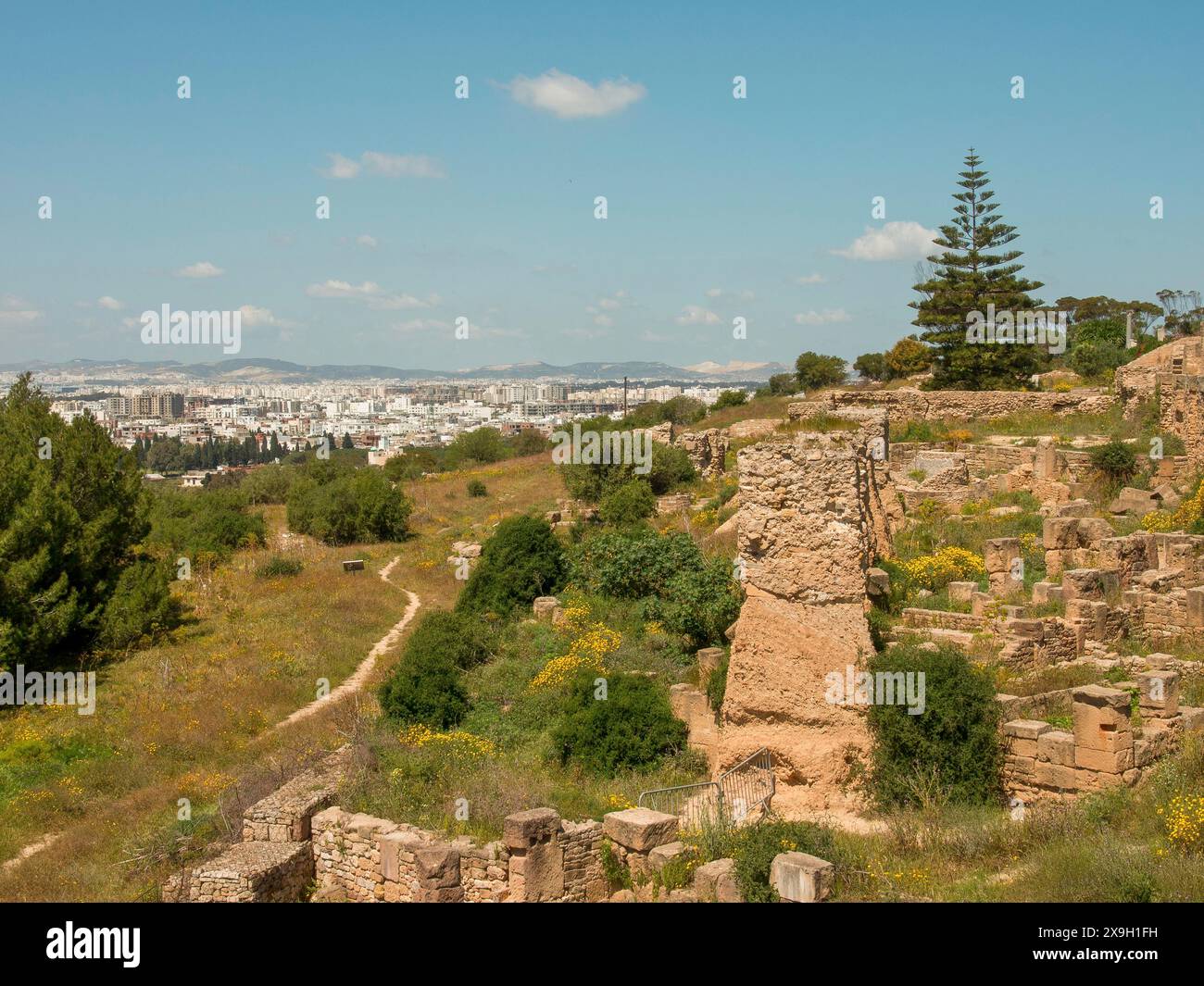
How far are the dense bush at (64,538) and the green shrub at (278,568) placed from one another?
2.89 m

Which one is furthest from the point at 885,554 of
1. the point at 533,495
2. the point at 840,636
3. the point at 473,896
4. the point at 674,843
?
the point at 533,495

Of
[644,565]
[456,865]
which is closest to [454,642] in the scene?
[644,565]

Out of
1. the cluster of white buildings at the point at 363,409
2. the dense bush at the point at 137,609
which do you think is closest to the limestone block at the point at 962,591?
Answer: the dense bush at the point at 137,609

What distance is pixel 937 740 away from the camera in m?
8.95

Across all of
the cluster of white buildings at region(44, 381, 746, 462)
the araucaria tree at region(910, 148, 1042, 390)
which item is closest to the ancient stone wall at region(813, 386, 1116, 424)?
the araucaria tree at region(910, 148, 1042, 390)

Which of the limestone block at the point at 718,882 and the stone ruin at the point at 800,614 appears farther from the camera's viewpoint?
the stone ruin at the point at 800,614

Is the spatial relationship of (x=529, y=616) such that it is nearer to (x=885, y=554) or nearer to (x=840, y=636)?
(x=885, y=554)

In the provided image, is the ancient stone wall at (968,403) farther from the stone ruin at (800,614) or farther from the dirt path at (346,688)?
the stone ruin at (800,614)

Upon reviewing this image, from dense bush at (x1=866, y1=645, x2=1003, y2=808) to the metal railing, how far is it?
3.14 ft

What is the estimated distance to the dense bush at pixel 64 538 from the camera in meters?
19.0

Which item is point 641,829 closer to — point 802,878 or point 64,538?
point 802,878

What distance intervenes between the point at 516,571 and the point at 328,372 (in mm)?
167636

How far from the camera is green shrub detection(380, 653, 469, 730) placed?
1300 cm

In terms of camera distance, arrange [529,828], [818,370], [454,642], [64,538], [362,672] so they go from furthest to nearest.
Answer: [818,370] < [64,538] < [362,672] < [454,642] < [529,828]
